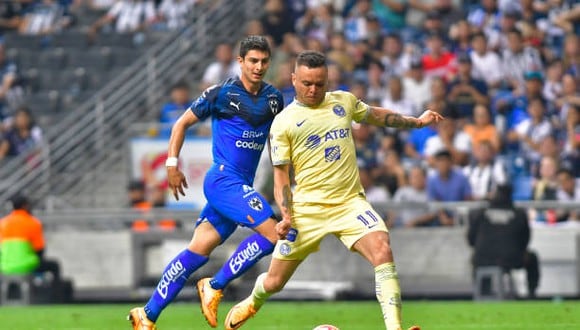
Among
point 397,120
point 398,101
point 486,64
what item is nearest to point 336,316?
point 397,120

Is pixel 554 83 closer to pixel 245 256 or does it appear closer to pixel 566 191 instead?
pixel 566 191

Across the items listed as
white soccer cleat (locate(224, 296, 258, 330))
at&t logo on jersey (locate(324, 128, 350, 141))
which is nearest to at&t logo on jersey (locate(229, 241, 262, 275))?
white soccer cleat (locate(224, 296, 258, 330))

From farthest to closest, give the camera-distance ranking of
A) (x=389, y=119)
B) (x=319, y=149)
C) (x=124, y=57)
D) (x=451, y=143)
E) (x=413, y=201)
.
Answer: (x=124, y=57)
(x=451, y=143)
(x=413, y=201)
(x=389, y=119)
(x=319, y=149)

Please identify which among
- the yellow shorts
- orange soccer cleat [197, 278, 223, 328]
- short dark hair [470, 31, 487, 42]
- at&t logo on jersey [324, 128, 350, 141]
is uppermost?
short dark hair [470, 31, 487, 42]

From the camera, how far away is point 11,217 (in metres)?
20.7

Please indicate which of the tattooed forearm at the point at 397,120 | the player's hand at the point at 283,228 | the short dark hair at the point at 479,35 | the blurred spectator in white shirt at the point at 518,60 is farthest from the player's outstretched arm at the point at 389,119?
the short dark hair at the point at 479,35

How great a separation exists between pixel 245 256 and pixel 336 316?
14.3 feet

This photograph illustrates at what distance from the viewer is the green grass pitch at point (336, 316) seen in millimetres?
14625

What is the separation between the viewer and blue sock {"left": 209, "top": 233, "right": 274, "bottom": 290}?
1212 centimetres

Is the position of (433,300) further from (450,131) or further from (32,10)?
(32,10)

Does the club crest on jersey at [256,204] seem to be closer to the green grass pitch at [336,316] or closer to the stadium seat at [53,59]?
the green grass pitch at [336,316]

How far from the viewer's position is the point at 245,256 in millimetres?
12211

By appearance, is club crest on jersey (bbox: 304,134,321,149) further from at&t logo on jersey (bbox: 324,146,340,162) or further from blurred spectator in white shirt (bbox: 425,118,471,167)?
blurred spectator in white shirt (bbox: 425,118,471,167)

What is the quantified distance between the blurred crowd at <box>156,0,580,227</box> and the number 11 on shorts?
9134 millimetres
